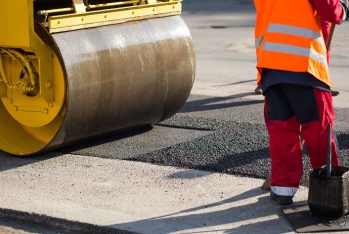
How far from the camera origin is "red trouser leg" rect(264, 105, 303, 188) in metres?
4.56

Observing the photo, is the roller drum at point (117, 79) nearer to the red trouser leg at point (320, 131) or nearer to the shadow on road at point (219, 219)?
the shadow on road at point (219, 219)

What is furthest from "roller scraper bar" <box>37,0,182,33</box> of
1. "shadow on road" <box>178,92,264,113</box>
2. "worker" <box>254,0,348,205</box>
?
"worker" <box>254,0,348,205</box>

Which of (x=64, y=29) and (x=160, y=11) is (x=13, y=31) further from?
(x=160, y=11)

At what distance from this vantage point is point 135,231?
4277 mm

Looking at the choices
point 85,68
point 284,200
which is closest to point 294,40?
point 284,200

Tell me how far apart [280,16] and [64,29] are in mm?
1684

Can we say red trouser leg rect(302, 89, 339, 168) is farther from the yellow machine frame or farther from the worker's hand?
the yellow machine frame

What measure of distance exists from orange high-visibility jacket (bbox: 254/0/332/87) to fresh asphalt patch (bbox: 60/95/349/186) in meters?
0.94

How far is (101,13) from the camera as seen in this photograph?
5680 millimetres

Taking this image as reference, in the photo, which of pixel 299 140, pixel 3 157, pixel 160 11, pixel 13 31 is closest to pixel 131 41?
pixel 160 11

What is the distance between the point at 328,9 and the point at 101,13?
1946 millimetres

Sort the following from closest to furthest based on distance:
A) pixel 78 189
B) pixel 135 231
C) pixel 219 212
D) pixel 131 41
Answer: pixel 135 231, pixel 219 212, pixel 78 189, pixel 131 41

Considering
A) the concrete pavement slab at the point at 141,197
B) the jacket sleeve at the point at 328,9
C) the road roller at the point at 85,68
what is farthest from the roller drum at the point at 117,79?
the jacket sleeve at the point at 328,9

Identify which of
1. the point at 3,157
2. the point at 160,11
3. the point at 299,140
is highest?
the point at 160,11
